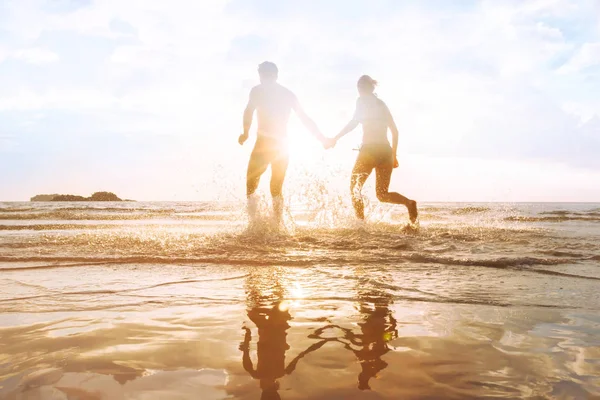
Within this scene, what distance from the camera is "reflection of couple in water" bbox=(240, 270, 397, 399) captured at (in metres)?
1.24

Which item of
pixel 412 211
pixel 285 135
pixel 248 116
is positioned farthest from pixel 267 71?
pixel 412 211

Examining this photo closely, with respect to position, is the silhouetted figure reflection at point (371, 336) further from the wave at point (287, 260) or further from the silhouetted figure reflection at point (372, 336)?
the wave at point (287, 260)

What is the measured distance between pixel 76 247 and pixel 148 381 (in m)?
3.72

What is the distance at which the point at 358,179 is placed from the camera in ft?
22.6

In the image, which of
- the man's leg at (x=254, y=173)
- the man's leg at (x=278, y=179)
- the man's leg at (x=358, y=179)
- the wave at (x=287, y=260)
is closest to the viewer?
the wave at (x=287, y=260)

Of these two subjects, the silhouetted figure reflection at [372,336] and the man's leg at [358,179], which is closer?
the silhouetted figure reflection at [372,336]

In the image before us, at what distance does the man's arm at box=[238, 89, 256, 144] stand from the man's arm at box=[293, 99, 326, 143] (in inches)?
25.7

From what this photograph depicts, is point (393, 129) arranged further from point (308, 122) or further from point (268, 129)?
point (268, 129)

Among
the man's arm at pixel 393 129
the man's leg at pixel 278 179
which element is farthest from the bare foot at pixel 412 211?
the man's leg at pixel 278 179

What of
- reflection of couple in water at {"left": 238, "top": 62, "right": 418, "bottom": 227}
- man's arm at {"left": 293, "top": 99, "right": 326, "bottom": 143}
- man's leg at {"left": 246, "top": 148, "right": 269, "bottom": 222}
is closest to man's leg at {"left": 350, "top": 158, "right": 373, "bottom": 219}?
reflection of couple in water at {"left": 238, "top": 62, "right": 418, "bottom": 227}

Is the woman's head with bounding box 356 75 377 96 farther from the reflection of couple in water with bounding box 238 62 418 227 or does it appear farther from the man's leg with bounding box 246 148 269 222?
the man's leg with bounding box 246 148 269 222

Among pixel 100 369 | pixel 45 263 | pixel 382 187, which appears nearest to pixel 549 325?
pixel 100 369

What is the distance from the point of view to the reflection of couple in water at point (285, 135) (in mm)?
6457

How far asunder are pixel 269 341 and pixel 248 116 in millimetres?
5370
